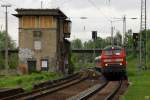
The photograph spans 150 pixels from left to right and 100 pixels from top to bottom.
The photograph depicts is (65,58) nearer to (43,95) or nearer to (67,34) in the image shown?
(67,34)

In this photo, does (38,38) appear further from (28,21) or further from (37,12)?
(37,12)

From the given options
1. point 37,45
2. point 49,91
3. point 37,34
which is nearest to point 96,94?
point 49,91

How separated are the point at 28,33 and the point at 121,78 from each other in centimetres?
2701

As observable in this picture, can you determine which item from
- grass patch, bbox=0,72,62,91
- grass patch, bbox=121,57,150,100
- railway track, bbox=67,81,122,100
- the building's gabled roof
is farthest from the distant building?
railway track, bbox=67,81,122,100

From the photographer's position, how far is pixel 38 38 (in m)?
80.1

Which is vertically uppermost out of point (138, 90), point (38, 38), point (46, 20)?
point (46, 20)

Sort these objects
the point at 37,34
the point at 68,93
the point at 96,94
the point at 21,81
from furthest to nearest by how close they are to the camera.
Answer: the point at 37,34 < the point at 21,81 < the point at 68,93 < the point at 96,94

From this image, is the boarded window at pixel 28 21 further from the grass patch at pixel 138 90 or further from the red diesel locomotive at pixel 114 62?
the grass patch at pixel 138 90

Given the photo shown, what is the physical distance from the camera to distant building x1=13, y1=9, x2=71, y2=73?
79.9m

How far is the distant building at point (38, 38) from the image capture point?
79.9 meters

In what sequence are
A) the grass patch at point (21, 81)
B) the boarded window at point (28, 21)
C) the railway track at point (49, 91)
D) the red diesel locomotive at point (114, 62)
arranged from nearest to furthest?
1. the railway track at point (49, 91)
2. the grass patch at point (21, 81)
3. the red diesel locomotive at point (114, 62)
4. the boarded window at point (28, 21)

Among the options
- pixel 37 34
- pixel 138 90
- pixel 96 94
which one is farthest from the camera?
pixel 37 34

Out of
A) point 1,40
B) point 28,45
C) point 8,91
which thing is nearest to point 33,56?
point 28,45

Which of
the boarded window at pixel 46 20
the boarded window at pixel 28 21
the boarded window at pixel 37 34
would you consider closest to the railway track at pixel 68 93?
the boarded window at pixel 37 34
